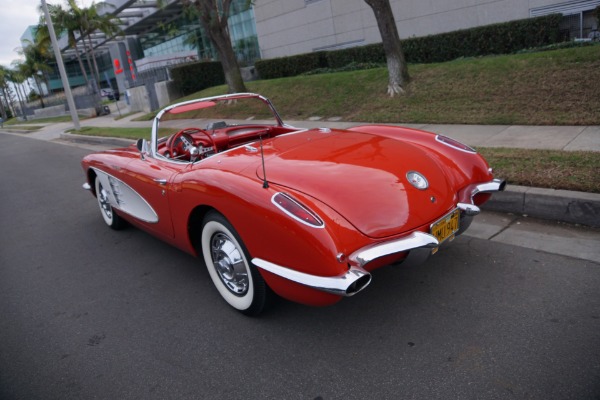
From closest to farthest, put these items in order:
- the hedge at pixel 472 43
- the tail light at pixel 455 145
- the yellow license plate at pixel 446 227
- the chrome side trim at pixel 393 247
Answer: the chrome side trim at pixel 393 247 → the yellow license plate at pixel 446 227 → the tail light at pixel 455 145 → the hedge at pixel 472 43

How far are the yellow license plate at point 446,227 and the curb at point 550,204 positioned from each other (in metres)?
1.53

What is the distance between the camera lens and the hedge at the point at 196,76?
20906mm

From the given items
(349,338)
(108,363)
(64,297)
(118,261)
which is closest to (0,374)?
(108,363)

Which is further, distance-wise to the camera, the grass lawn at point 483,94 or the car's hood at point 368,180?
the grass lawn at point 483,94

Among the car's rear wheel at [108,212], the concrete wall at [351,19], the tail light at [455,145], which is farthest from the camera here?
the concrete wall at [351,19]

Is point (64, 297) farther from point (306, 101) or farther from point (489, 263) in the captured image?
point (306, 101)

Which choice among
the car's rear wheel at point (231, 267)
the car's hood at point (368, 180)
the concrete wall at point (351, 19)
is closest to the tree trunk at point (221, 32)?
the concrete wall at point (351, 19)

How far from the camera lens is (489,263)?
3459 mm

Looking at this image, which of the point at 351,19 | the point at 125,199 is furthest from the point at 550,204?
the point at 351,19

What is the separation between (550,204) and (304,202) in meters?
2.57

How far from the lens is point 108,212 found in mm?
5188

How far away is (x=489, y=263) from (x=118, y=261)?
3239 millimetres

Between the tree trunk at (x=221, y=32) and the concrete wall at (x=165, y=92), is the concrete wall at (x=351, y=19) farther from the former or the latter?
the tree trunk at (x=221, y=32)

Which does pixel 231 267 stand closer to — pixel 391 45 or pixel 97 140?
pixel 391 45
